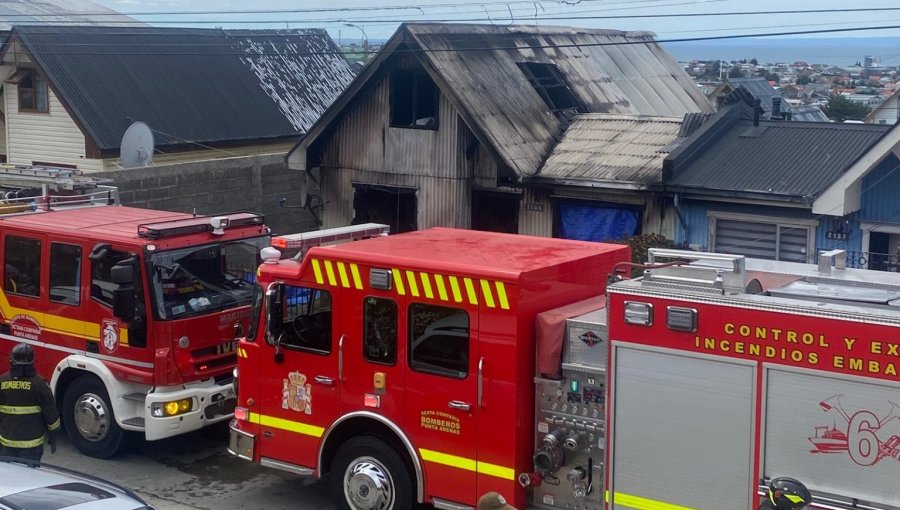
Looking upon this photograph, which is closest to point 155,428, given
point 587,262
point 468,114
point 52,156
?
point 587,262

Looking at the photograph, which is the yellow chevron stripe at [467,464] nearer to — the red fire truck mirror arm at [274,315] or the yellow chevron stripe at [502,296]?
the yellow chevron stripe at [502,296]

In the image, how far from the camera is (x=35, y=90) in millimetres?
25859

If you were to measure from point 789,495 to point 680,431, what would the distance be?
876mm

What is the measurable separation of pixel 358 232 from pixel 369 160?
8413 millimetres

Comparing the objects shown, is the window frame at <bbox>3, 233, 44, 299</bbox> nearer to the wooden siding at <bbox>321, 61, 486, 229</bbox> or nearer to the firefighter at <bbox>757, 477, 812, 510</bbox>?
the wooden siding at <bbox>321, 61, 486, 229</bbox>

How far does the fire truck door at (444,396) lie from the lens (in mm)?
8242

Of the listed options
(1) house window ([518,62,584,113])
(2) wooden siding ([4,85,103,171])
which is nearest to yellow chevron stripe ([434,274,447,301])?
(1) house window ([518,62,584,113])

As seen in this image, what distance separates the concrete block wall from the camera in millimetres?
18281

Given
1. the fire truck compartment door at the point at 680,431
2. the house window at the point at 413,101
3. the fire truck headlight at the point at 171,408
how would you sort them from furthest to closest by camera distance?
the house window at the point at 413,101, the fire truck headlight at the point at 171,408, the fire truck compartment door at the point at 680,431

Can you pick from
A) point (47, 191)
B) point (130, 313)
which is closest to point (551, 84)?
point (47, 191)

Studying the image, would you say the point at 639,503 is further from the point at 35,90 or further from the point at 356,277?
the point at 35,90

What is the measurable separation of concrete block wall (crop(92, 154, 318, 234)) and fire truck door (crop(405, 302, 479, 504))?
9526 millimetres

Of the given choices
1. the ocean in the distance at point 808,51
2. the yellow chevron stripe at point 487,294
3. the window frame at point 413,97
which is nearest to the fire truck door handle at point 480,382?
the yellow chevron stripe at point 487,294

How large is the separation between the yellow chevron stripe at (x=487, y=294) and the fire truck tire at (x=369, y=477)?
5.28 ft
